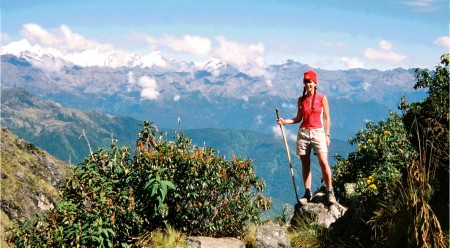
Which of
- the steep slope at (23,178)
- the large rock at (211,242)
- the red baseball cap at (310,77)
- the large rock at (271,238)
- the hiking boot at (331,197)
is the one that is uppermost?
the red baseball cap at (310,77)

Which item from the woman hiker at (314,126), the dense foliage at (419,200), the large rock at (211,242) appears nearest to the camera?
the dense foliage at (419,200)

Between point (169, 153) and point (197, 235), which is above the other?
point (169, 153)

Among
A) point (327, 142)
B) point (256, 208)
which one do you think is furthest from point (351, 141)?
point (256, 208)

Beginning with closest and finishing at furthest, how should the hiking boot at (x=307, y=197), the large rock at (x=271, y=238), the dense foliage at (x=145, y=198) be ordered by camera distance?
1. the dense foliage at (x=145, y=198)
2. the large rock at (x=271, y=238)
3. the hiking boot at (x=307, y=197)

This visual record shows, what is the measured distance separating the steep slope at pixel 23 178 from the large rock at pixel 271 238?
9743 cm

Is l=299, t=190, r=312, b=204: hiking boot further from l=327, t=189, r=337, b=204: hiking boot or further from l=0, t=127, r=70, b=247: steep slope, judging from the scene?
l=0, t=127, r=70, b=247: steep slope

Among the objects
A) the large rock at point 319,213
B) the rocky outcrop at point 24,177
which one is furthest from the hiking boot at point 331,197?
the rocky outcrop at point 24,177

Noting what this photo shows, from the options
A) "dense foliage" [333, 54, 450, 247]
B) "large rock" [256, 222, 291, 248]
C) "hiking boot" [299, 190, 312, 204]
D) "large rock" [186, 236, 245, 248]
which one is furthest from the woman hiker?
"large rock" [186, 236, 245, 248]

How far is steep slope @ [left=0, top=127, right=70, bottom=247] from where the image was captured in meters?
104

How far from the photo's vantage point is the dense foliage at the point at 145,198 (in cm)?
915

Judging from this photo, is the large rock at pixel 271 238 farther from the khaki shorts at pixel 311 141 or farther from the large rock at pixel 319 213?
the khaki shorts at pixel 311 141

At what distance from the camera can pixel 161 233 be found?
973 centimetres

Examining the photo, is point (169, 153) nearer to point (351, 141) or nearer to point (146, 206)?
point (146, 206)

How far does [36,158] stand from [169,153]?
139m
